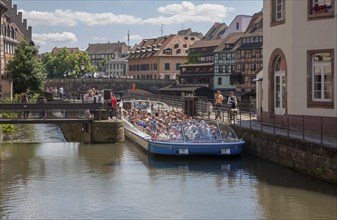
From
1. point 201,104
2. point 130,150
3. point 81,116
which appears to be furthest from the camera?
point 201,104

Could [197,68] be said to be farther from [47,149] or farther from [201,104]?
[47,149]

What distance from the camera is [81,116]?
34906mm

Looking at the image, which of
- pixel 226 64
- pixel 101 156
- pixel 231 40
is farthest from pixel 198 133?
pixel 231 40

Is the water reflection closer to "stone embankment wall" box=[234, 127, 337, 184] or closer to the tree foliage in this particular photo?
"stone embankment wall" box=[234, 127, 337, 184]

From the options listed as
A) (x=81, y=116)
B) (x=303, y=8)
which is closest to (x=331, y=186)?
(x=303, y=8)

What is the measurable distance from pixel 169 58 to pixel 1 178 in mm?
96178

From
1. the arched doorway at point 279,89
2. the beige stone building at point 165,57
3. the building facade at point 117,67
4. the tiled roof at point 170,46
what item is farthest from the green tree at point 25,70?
the building facade at point 117,67

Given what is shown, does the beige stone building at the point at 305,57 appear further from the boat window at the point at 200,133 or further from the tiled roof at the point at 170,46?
the tiled roof at the point at 170,46

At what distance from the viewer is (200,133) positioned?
84.7ft

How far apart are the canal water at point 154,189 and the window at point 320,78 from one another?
134 inches

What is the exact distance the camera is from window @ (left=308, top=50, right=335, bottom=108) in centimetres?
2373

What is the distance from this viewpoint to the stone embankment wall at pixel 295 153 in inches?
744

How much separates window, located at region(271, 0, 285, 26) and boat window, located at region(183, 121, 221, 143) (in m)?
5.99

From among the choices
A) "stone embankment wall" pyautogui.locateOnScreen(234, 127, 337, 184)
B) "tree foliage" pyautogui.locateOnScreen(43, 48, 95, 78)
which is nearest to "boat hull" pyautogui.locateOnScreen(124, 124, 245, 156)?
"stone embankment wall" pyautogui.locateOnScreen(234, 127, 337, 184)
